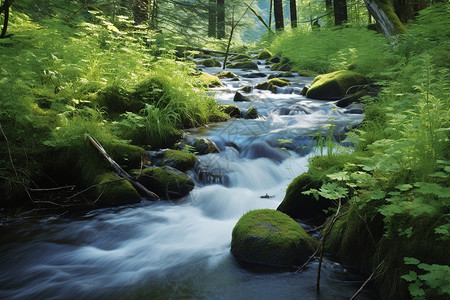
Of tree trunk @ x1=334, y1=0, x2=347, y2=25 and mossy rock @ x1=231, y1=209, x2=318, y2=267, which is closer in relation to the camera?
mossy rock @ x1=231, y1=209, x2=318, y2=267

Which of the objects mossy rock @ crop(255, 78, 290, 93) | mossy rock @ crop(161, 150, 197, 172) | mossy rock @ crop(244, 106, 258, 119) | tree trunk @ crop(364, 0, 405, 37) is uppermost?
tree trunk @ crop(364, 0, 405, 37)

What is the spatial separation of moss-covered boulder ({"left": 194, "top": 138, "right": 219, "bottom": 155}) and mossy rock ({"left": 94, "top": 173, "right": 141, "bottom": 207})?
1.45 meters

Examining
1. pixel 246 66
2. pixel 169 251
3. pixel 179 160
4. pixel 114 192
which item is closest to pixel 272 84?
pixel 246 66

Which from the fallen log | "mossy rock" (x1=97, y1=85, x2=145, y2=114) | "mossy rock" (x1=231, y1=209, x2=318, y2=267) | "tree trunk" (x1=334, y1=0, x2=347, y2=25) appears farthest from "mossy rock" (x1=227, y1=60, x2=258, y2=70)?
"mossy rock" (x1=231, y1=209, x2=318, y2=267)

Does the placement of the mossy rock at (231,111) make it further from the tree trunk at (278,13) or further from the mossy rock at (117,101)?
the tree trunk at (278,13)

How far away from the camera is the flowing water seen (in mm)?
2604

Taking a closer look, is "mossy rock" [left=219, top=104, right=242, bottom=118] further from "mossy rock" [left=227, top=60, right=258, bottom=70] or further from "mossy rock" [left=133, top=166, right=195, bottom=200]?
"mossy rock" [left=227, top=60, right=258, bottom=70]

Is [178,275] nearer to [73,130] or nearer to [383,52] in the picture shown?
[73,130]

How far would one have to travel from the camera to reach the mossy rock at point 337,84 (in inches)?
350

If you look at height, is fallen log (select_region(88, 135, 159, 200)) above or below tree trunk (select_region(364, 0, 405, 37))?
below

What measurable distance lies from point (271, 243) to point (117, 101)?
163 inches

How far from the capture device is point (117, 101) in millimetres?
5832

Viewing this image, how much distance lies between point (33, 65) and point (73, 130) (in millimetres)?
1611

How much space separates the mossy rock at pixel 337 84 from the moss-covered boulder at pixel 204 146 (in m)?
4.82
